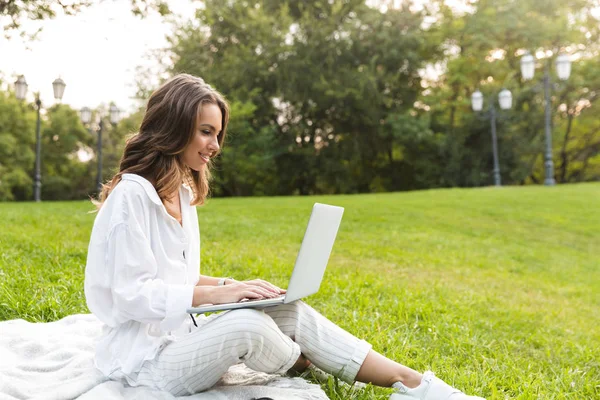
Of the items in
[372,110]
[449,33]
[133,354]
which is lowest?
[133,354]

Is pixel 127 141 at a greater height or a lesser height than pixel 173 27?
lesser

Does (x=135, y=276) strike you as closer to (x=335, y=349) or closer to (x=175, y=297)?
(x=175, y=297)

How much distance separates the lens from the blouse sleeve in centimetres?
232

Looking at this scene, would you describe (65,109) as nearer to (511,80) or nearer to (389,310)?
(511,80)

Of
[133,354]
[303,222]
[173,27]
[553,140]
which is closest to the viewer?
[133,354]

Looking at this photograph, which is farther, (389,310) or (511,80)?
(511,80)

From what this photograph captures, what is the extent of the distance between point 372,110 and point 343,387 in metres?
23.2

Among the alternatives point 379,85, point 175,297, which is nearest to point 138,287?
point 175,297

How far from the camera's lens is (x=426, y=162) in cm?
2616

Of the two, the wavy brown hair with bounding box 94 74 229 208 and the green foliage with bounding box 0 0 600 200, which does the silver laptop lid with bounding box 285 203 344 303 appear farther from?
the green foliage with bounding box 0 0 600 200

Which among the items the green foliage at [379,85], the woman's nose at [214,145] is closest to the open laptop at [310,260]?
the woman's nose at [214,145]

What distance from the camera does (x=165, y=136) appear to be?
→ 258 centimetres

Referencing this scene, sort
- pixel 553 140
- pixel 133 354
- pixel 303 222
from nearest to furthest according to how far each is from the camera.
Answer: pixel 133 354, pixel 303 222, pixel 553 140

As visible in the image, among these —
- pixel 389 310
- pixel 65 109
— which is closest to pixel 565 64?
pixel 389 310
